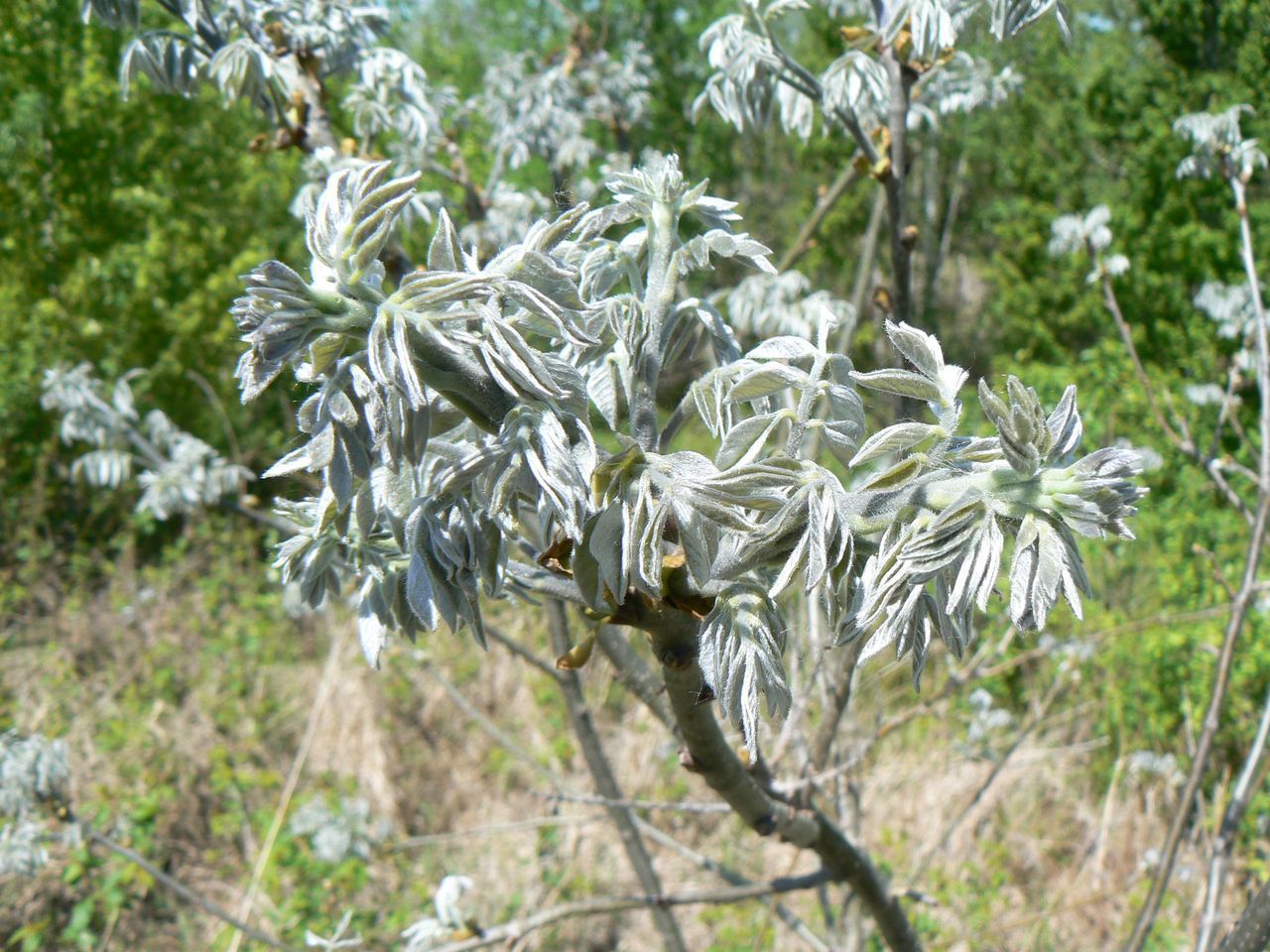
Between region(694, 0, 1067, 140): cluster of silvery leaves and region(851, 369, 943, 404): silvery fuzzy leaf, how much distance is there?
0.91m

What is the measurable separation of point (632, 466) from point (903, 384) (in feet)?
0.64

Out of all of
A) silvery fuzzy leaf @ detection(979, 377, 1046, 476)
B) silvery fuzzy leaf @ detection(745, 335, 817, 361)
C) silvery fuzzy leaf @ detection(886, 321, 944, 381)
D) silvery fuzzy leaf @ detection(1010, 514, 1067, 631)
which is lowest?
silvery fuzzy leaf @ detection(1010, 514, 1067, 631)

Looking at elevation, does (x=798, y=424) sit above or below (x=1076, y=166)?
below

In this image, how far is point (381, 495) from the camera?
731 millimetres

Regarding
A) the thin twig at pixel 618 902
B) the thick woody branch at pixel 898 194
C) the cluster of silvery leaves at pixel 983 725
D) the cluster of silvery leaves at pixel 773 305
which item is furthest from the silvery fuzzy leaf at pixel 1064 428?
the cluster of silvery leaves at pixel 983 725

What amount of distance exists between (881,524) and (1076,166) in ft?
41.6

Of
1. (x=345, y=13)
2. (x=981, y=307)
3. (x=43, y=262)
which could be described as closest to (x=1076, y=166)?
(x=981, y=307)

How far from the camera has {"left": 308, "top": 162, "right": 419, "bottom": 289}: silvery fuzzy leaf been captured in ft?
1.98

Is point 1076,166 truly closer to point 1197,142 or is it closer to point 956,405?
point 1197,142

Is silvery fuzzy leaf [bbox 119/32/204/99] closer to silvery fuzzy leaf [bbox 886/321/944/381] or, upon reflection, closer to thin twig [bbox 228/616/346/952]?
silvery fuzzy leaf [bbox 886/321/944/381]

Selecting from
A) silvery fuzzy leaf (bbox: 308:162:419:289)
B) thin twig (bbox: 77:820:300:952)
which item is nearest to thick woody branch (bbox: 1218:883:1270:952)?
silvery fuzzy leaf (bbox: 308:162:419:289)

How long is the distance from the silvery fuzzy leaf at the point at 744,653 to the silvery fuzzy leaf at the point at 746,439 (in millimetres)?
95

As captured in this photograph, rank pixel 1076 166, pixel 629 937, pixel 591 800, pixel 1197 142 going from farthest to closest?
pixel 1076 166 → pixel 629 937 → pixel 1197 142 → pixel 591 800

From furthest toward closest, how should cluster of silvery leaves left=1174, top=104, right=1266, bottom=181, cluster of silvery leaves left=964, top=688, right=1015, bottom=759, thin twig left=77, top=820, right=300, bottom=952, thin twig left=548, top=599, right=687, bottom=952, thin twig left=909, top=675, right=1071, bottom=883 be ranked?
cluster of silvery leaves left=964, top=688, right=1015, bottom=759, cluster of silvery leaves left=1174, top=104, right=1266, bottom=181, thin twig left=909, top=675, right=1071, bottom=883, thin twig left=548, top=599, right=687, bottom=952, thin twig left=77, top=820, right=300, bottom=952
